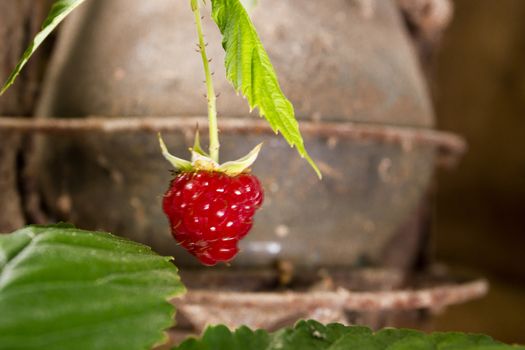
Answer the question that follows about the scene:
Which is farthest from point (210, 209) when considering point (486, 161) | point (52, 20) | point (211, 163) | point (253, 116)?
point (486, 161)

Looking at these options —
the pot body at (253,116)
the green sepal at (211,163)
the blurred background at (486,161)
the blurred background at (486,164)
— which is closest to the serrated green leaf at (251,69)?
the green sepal at (211,163)

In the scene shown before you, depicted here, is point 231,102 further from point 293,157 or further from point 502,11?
point 502,11

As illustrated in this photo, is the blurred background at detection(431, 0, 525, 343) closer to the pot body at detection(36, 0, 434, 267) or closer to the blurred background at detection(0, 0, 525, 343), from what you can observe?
the blurred background at detection(0, 0, 525, 343)

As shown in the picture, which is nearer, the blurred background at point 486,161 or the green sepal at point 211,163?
the green sepal at point 211,163

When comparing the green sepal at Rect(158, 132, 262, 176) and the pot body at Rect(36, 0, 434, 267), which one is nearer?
the green sepal at Rect(158, 132, 262, 176)

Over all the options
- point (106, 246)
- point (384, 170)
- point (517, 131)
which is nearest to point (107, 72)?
point (384, 170)

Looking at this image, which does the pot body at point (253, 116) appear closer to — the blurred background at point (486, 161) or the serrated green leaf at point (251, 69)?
the serrated green leaf at point (251, 69)

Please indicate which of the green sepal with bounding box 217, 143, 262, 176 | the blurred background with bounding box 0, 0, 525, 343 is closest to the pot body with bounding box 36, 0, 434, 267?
the green sepal with bounding box 217, 143, 262, 176
